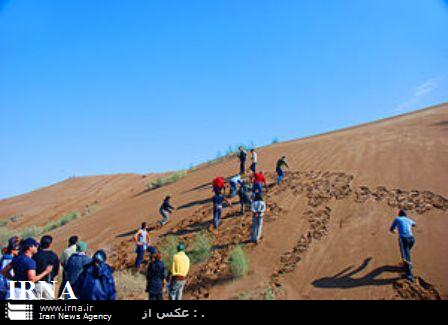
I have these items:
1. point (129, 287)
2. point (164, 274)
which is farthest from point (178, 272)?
point (129, 287)

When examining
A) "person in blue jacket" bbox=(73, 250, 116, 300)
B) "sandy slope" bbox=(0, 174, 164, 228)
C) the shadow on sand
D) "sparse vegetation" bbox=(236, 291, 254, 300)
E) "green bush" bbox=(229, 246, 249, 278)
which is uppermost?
"sandy slope" bbox=(0, 174, 164, 228)

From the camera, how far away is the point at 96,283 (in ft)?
15.8

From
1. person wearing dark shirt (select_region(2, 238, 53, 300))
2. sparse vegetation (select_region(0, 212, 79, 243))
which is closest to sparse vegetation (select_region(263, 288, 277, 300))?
person wearing dark shirt (select_region(2, 238, 53, 300))

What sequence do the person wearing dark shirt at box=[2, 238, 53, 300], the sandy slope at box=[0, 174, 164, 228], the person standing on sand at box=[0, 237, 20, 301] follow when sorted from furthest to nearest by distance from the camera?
1. the sandy slope at box=[0, 174, 164, 228]
2. the person standing on sand at box=[0, 237, 20, 301]
3. the person wearing dark shirt at box=[2, 238, 53, 300]

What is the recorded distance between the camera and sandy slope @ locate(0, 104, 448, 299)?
26.1 feet

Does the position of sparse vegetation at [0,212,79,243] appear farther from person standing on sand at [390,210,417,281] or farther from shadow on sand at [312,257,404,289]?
person standing on sand at [390,210,417,281]

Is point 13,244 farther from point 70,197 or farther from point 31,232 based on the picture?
point 70,197

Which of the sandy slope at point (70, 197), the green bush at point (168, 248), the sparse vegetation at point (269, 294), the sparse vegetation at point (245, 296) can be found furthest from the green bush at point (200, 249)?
the sandy slope at point (70, 197)

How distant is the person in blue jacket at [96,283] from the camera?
476cm

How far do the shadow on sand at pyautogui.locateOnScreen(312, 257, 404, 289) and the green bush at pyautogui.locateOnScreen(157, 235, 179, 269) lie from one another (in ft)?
12.9

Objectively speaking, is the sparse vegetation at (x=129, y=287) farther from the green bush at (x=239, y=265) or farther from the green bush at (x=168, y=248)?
the green bush at (x=239, y=265)

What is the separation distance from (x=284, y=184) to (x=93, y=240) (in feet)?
23.4
